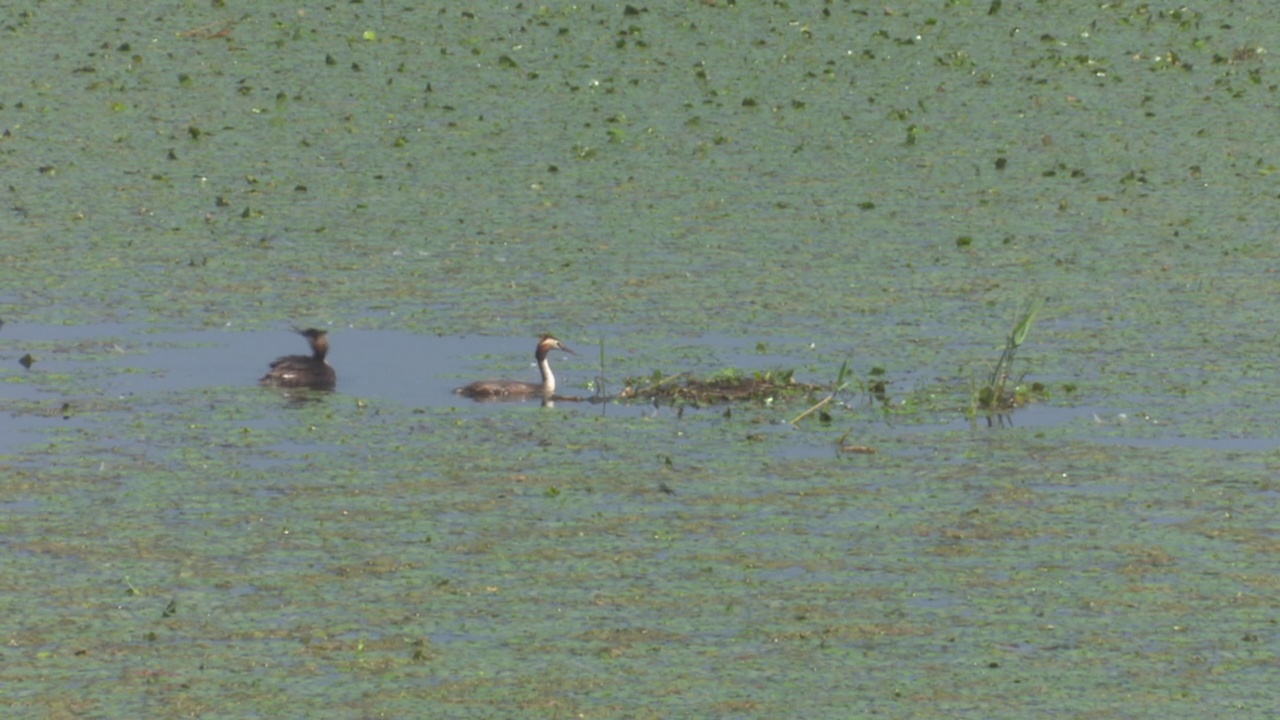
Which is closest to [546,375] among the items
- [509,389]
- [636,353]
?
[509,389]

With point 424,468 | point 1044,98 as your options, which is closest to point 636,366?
point 424,468

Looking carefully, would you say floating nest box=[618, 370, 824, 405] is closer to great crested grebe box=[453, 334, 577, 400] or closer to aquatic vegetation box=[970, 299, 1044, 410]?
great crested grebe box=[453, 334, 577, 400]

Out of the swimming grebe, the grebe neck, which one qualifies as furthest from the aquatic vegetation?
the swimming grebe

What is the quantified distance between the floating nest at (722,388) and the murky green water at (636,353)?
12 cm

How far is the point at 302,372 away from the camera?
1298 centimetres

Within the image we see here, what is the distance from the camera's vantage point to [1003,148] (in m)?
18.4

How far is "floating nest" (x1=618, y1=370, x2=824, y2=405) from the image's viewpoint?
12.5m

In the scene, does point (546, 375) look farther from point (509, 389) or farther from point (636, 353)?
point (636, 353)

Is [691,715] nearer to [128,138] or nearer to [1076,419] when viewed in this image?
[1076,419]

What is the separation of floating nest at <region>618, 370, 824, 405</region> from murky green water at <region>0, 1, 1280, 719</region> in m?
0.12

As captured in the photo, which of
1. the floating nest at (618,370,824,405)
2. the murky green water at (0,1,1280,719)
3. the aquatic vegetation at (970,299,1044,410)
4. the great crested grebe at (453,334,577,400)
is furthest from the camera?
the great crested grebe at (453,334,577,400)

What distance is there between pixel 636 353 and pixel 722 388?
1.01 meters

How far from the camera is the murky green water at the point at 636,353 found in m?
8.67

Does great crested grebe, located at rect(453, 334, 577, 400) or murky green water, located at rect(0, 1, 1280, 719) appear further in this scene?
great crested grebe, located at rect(453, 334, 577, 400)
